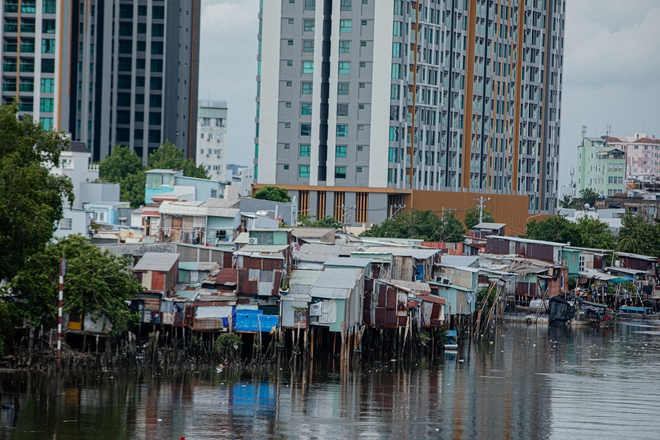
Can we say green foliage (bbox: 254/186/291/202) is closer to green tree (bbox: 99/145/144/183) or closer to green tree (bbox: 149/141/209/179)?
green tree (bbox: 149/141/209/179)

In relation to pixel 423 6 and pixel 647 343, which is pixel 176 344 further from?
pixel 423 6

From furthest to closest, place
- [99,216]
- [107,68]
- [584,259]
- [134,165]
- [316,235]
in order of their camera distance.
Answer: [107,68] < [134,165] < [584,259] < [99,216] < [316,235]

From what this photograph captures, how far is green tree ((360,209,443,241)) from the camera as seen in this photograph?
109500 millimetres

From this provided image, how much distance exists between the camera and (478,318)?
255 ft

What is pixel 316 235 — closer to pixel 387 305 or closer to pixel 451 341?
pixel 451 341

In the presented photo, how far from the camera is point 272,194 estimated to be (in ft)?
382

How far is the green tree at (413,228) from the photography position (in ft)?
359

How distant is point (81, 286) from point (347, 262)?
1759cm

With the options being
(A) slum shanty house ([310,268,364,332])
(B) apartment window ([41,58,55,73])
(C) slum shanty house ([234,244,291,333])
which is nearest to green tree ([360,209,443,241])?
(B) apartment window ([41,58,55,73])

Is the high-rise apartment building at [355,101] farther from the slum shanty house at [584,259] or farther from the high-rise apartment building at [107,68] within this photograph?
the slum shanty house at [584,259]

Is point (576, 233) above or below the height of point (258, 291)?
above

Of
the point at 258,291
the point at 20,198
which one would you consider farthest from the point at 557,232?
the point at 20,198

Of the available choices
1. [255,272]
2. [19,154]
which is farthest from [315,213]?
[19,154]

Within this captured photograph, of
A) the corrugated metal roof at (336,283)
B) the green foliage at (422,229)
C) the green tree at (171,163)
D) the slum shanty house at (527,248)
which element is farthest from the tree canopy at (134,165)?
the corrugated metal roof at (336,283)
